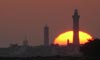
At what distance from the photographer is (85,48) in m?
89.9

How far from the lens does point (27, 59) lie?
74500 mm

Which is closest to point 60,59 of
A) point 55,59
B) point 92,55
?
point 55,59

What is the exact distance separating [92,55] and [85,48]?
496 centimetres

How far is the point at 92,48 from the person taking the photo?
87562 millimetres

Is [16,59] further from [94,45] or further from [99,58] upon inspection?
[94,45]

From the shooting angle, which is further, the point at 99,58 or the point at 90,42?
the point at 90,42

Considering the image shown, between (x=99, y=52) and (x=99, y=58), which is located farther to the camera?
(x=99, y=52)

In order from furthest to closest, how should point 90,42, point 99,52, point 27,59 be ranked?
point 90,42 < point 99,52 < point 27,59

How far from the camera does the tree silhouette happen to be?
85.4 meters

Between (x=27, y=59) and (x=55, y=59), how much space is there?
285cm

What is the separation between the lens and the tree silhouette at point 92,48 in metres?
85.4

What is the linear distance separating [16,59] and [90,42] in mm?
17706

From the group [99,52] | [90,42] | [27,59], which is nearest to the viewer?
[27,59]

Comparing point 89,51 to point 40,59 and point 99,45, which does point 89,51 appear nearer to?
point 99,45
